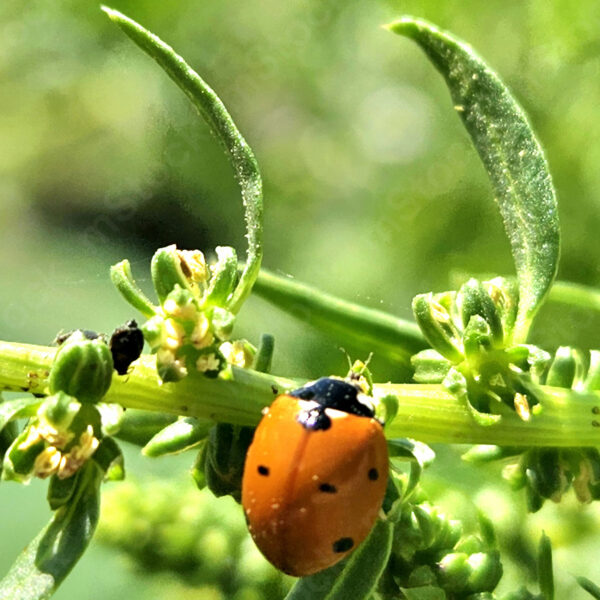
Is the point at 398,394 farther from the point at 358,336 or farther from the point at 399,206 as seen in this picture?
the point at 399,206

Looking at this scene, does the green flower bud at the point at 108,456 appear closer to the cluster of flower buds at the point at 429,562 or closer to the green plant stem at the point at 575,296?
the cluster of flower buds at the point at 429,562

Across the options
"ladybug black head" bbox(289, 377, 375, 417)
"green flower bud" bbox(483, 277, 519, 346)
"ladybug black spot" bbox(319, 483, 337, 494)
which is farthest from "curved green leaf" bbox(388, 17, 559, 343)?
"ladybug black spot" bbox(319, 483, 337, 494)

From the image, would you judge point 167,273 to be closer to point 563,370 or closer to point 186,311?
point 186,311

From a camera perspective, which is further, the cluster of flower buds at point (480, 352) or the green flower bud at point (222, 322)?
the cluster of flower buds at point (480, 352)

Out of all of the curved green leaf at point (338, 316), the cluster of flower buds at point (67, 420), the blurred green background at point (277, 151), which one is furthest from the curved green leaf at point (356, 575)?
the blurred green background at point (277, 151)

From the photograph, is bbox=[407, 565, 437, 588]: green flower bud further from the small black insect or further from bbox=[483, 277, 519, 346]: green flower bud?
the small black insect

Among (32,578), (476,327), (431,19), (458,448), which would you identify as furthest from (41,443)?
(431,19)
